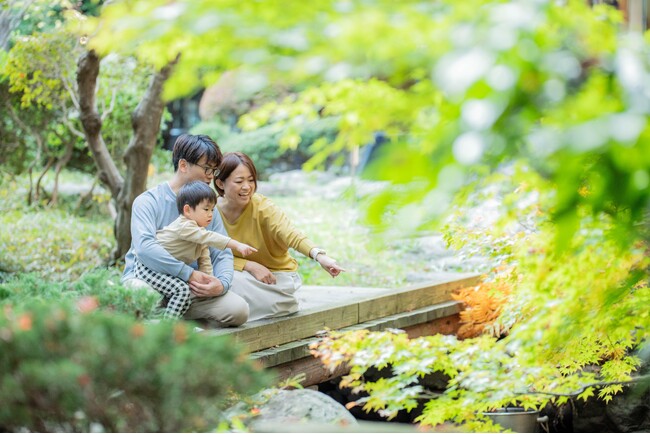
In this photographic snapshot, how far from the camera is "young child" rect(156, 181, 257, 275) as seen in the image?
4535 mm

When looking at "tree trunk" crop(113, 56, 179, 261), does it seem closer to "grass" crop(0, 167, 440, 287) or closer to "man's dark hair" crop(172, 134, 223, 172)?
"grass" crop(0, 167, 440, 287)

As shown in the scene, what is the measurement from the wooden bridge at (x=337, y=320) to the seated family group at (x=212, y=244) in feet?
0.42

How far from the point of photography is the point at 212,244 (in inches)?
181

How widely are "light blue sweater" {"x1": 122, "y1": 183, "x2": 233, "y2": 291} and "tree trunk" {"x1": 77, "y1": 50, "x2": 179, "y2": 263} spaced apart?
148 inches

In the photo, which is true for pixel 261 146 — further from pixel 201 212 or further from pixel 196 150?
pixel 201 212

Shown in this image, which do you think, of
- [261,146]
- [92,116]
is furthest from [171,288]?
[261,146]

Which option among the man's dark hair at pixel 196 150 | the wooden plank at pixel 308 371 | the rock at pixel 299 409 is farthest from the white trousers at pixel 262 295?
the rock at pixel 299 409

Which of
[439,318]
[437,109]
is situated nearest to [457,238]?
[439,318]

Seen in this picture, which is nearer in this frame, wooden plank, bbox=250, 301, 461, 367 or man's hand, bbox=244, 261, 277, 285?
wooden plank, bbox=250, 301, 461, 367

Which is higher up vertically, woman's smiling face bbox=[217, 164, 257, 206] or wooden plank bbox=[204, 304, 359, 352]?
woman's smiling face bbox=[217, 164, 257, 206]

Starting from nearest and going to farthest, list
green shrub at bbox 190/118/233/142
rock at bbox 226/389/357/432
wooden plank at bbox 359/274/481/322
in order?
1. rock at bbox 226/389/357/432
2. wooden plank at bbox 359/274/481/322
3. green shrub at bbox 190/118/233/142

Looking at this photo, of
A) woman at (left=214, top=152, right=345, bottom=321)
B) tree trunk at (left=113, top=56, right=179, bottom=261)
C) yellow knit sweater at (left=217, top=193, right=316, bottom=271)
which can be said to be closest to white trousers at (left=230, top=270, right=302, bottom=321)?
woman at (left=214, top=152, right=345, bottom=321)

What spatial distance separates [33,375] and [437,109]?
4.39ft

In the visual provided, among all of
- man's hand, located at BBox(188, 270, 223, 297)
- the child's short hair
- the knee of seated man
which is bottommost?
the knee of seated man
